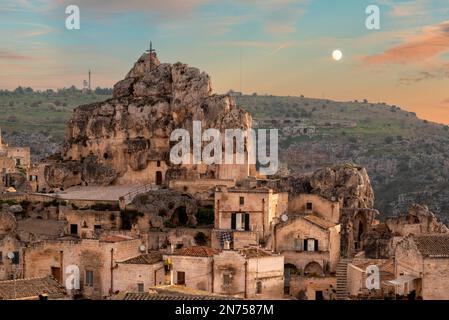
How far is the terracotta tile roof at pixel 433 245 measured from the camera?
121ft

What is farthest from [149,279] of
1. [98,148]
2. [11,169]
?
[11,169]

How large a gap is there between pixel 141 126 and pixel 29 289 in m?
29.6

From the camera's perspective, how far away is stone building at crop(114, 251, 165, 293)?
4219cm

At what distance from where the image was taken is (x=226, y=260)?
4138 cm

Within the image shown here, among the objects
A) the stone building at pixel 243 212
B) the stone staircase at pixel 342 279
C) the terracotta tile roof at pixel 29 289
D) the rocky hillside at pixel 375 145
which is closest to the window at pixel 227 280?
the stone staircase at pixel 342 279

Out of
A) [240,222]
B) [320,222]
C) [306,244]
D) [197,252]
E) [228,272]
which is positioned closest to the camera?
[228,272]

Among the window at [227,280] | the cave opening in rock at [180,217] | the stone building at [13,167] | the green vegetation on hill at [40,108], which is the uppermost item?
the green vegetation on hill at [40,108]

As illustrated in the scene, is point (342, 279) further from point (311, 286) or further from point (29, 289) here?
point (29, 289)

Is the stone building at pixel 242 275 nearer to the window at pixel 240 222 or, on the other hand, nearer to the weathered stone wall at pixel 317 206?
the window at pixel 240 222

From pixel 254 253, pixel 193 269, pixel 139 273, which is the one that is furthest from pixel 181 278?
pixel 254 253

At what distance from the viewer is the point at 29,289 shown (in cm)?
3572

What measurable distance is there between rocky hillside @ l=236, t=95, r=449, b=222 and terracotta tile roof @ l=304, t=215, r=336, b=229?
37759 millimetres

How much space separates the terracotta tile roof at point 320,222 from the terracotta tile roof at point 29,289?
15785 mm
